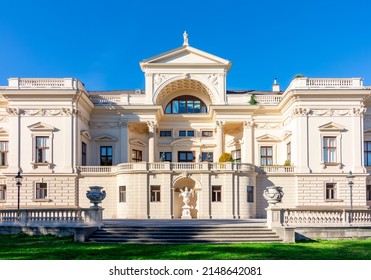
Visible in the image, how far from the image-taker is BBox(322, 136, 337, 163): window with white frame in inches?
1932

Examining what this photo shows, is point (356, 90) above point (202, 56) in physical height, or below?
below

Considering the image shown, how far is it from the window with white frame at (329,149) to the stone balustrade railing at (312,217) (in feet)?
62.0

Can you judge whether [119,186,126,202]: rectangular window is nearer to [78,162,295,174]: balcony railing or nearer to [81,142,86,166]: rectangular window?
[78,162,295,174]: balcony railing

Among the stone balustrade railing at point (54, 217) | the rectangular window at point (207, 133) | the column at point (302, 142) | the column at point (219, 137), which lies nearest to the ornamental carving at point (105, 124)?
the rectangular window at point (207, 133)

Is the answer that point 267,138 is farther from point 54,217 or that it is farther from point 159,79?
point 54,217

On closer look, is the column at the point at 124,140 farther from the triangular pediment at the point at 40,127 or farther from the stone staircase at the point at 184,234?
the stone staircase at the point at 184,234

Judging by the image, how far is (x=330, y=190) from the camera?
4872cm

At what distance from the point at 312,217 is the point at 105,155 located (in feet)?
89.6

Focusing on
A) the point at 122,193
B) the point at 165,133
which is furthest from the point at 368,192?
the point at 122,193

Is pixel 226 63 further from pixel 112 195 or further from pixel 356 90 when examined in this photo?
pixel 112 195
